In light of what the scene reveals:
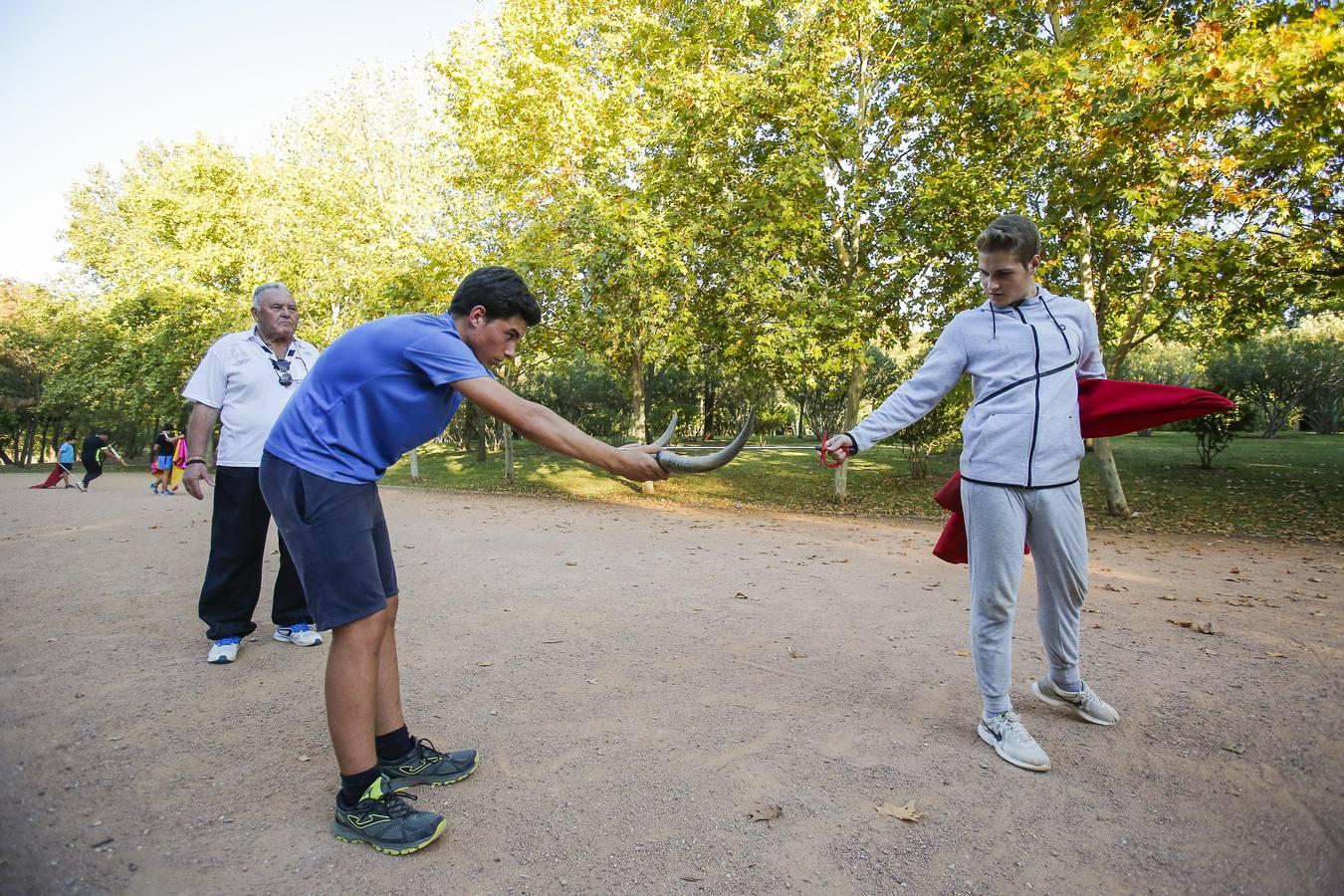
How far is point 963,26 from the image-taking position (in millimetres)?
11734

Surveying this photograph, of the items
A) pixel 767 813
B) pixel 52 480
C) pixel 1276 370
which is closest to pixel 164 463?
pixel 52 480

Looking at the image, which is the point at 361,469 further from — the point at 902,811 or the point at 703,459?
the point at 902,811

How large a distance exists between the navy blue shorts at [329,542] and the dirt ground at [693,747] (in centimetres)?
90

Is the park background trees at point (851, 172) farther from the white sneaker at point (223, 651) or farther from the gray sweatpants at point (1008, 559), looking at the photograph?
the white sneaker at point (223, 651)

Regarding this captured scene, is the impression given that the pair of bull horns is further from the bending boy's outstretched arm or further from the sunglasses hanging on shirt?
the sunglasses hanging on shirt

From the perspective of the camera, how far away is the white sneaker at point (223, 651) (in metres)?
4.46

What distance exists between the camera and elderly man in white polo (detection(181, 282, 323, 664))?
14.9 feet

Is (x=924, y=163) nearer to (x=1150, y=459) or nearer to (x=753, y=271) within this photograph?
(x=753, y=271)

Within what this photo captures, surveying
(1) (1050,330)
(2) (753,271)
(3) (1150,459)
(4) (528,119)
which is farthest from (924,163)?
(1) (1050,330)

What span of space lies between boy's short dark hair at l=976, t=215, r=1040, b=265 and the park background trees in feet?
23.6

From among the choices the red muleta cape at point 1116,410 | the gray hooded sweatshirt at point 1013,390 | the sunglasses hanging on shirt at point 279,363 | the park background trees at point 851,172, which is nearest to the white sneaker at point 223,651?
the sunglasses hanging on shirt at point 279,363

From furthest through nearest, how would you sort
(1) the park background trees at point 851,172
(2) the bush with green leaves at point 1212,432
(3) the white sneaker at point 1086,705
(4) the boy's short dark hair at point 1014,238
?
(2) the bush with green leaves at point 1212,432, (1) the park background trees at point 851,172, (3) the white sneaker at point 1086,705, (4) the boy's short dark hair at point 1014,238

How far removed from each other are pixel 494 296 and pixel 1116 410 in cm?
315

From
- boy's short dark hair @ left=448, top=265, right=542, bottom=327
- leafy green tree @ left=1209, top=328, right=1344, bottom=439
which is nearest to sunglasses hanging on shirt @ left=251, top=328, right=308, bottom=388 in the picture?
boy's short dark hair @ left=448, top=265, right=542, bottom=327
